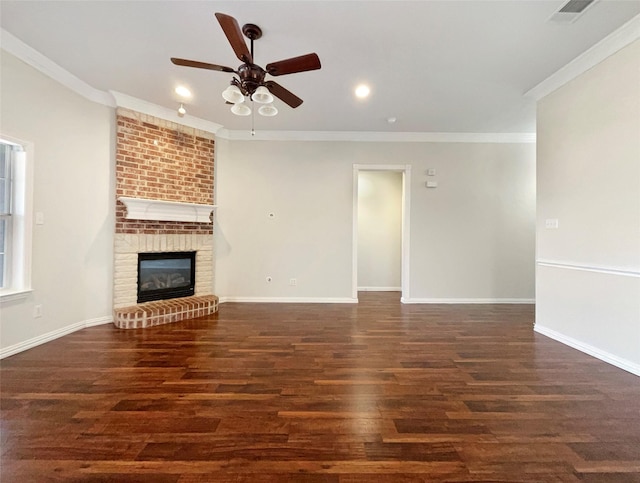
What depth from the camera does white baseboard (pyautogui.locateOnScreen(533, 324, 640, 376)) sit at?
2.38m

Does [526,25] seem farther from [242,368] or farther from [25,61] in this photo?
[25,61]

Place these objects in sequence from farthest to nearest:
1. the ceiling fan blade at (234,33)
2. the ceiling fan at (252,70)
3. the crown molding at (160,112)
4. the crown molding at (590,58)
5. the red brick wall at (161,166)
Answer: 1. the red brick wall at (161,166)
2. the crown molding at (160,112)
3. the crown molding at (590,58)
4. the ceiling fan at (252,70)
5. the ceiling fan blade at (234,33)

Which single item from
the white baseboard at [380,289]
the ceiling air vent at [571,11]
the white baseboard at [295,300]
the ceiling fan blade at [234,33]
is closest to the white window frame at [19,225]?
the ceiling fan blade at [234,33]

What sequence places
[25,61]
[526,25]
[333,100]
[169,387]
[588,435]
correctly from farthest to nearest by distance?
[333,100] → [25,61] → [526,25] → [169,387] → [588,435]

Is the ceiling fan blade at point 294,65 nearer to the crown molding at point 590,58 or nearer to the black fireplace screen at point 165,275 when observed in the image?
the crown molding at point 590,58

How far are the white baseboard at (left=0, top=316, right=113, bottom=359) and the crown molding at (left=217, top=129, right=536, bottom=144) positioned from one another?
3241 mm

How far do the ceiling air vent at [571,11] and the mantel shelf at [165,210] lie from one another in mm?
4361

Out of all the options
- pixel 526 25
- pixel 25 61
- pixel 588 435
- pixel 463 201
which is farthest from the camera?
pixel 463 201

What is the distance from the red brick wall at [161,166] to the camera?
12.3ft

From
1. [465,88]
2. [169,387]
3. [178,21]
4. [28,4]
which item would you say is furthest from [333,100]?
[169,387]

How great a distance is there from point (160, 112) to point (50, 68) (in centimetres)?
120

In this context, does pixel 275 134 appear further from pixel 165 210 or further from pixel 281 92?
pixel 281 92

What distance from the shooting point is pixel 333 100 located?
11.9 feet

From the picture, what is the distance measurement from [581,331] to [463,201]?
2.56 metres
